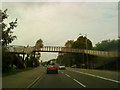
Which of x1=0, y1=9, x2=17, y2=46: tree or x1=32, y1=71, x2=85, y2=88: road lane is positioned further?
x1=0, y1=9, x2=17, y2=46: tree

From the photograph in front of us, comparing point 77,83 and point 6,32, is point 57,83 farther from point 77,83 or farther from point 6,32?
point 6,32

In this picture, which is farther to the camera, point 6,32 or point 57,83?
point 6,32

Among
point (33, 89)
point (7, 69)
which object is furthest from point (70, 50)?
point (33, 89)

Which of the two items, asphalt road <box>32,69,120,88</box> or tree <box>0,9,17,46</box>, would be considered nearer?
asphalt road <box>32,69,120,88</box>

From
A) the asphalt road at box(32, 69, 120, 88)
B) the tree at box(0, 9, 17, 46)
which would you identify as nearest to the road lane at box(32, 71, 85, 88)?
the asphalt road at box(32, 69, 120, 88)

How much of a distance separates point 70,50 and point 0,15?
4913 cm

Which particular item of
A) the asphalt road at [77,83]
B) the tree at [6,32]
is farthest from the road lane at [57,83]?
the tree at [6,32]

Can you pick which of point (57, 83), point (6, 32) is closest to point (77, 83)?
point (57, 83)

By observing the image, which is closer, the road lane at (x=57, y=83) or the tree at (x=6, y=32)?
the road lane at (x=57, y=83)

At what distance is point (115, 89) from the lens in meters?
14.0

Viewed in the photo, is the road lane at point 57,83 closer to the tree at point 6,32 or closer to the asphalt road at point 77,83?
the asphalt road at point 77,83

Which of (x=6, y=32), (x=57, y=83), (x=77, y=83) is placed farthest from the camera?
(x=6, y=32)

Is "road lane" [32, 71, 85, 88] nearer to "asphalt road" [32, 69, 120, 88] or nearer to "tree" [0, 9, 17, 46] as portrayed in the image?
"asphalt road" [32, 69, 120, 88]

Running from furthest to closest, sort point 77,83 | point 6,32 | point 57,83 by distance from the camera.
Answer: point 6,32 → point 57,83 → point 77,83
